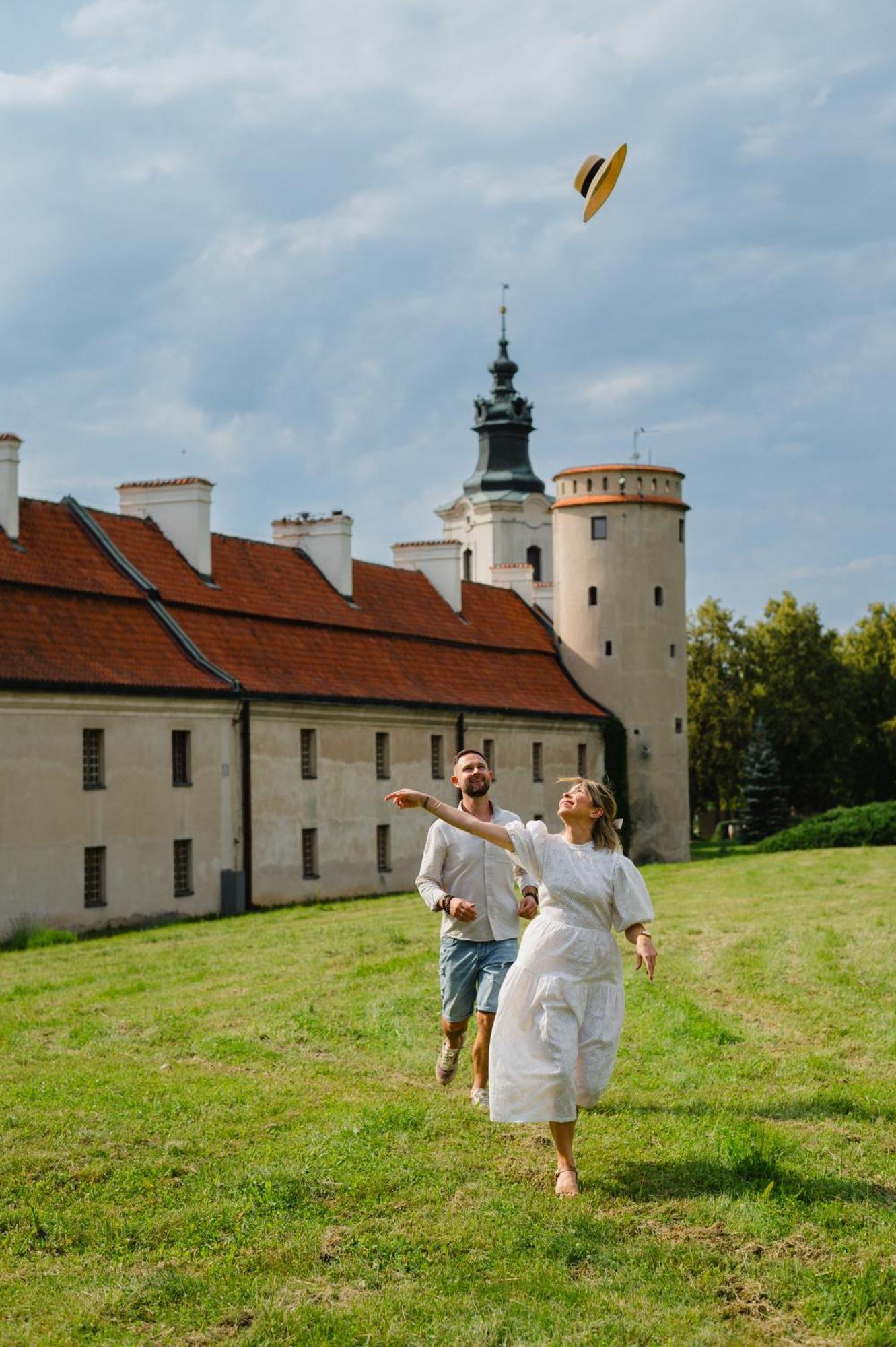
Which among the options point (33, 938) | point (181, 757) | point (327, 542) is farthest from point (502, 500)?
point (33, 938)

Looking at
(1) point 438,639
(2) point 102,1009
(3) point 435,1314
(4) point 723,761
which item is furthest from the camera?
(4) point 723,761

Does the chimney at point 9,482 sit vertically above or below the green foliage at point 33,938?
above

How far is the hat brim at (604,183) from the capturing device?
1019 centimetres

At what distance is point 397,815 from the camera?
42.2 meters

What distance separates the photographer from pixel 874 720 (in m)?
78.2

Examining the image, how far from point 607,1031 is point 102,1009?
8.06 meters

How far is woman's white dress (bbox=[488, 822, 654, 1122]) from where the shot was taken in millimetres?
8797

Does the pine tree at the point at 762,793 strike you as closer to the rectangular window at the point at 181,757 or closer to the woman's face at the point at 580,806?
the rectangular window at the point at 181,757

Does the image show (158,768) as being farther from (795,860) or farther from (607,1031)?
(607,1031)

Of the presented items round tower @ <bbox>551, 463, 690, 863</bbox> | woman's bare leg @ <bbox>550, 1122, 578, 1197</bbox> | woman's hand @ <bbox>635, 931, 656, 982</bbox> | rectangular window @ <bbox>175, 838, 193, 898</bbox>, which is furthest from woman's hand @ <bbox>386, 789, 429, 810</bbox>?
round tower @ <bbox>551, 463, 690, 863</bbox>

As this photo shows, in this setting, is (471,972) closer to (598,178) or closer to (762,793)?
(598,178)

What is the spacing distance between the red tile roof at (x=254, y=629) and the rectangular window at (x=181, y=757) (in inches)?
41.1

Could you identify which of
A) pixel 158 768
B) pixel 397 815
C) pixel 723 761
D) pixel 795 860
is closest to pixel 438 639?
pixel 397 815

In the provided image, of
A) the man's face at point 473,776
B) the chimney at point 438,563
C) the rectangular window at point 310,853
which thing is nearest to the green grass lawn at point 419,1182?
the man's face at point 473,776
